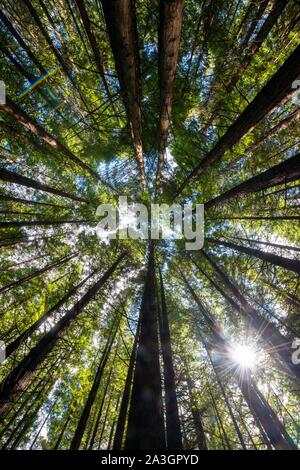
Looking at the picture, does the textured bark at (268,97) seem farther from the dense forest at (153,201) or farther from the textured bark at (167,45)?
the textured bark at (167,45)

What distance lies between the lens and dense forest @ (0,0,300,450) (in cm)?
447

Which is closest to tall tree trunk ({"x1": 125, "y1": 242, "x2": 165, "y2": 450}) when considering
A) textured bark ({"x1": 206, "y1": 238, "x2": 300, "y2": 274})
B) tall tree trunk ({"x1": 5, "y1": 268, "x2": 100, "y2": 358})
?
tall tree trunk ({"x1": 5, "y1": 268, "x2": 100, "y2": 358})

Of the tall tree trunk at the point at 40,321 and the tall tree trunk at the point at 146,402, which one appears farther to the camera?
the tall tree trunk at the point at 40,321

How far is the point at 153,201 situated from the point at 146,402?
10545mm

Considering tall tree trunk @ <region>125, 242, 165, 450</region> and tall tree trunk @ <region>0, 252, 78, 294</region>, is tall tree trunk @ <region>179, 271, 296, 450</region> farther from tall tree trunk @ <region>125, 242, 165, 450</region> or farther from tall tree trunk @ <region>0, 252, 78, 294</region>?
tall tree trunk @ <region>0, 252, 78, 294</region>

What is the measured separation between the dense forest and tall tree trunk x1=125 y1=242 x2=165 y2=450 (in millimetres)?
26

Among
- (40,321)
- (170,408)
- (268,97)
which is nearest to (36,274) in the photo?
(40,321)

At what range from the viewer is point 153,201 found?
508 inches

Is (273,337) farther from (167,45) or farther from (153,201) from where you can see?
(153,201)

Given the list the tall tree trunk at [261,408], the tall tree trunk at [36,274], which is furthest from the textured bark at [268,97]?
the tall tree trunk at [36,274]

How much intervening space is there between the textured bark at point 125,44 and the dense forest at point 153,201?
1.1 inches

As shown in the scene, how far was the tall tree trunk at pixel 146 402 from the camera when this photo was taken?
280cm
